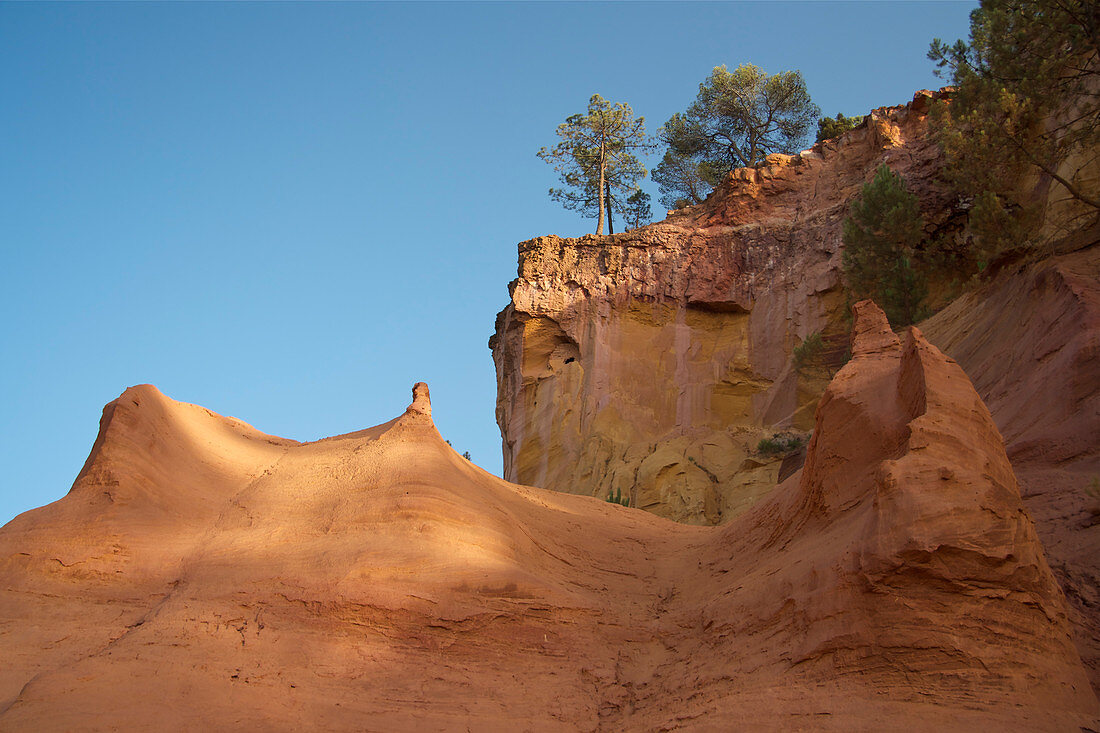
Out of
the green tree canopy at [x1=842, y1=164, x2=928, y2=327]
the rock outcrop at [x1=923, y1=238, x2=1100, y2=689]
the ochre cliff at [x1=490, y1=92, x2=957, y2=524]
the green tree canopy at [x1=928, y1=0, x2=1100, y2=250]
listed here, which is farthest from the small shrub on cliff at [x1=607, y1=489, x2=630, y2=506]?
the green tree canopy at [x1=928, y1=0, x2=1100, y2=250]

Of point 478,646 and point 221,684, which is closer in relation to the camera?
point 221,684

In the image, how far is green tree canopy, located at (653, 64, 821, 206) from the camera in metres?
38.5

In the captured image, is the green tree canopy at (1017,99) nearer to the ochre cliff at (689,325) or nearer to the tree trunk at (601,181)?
the ochre cliff at (689,325)

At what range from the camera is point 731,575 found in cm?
1135

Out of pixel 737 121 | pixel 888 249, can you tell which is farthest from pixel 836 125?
pixel 888 249

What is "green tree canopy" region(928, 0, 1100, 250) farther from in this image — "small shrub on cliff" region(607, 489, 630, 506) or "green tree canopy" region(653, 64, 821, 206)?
"green tree canopy" region(653, 64, 821, 206)

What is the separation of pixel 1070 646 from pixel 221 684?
7395 mm

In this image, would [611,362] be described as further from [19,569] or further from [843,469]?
[19,569]

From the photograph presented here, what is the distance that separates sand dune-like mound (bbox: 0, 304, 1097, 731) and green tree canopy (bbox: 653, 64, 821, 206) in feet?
91.0

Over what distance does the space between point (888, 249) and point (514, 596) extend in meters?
16.4

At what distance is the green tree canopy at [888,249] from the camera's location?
21.9 metres

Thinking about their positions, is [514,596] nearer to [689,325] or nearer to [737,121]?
[689,325]

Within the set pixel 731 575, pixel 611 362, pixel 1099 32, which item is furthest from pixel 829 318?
pixel 731 575

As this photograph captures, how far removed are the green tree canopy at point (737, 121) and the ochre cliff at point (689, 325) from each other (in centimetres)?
677
